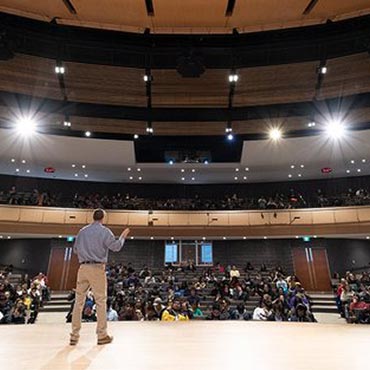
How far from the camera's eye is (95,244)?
297 centimetres

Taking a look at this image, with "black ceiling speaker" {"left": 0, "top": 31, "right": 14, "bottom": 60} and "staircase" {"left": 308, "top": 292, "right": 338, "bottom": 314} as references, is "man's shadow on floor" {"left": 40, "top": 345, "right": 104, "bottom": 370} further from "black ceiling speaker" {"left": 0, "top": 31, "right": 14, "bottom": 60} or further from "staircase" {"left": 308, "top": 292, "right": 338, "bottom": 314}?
"staircase" {"left": 308, "top": 292, "right": 338, "bottom": 314}

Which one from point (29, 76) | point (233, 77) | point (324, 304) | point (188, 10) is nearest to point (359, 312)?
point (324, 304)

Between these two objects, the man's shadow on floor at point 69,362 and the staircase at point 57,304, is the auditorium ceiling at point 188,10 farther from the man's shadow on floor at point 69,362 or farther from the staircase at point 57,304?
the staircase at point 57,304

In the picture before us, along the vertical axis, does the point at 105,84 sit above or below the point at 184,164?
above

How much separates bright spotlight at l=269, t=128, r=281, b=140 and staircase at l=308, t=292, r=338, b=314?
6616mm

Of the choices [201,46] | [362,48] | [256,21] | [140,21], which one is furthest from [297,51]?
[140,21]

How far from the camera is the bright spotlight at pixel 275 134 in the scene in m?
11.9

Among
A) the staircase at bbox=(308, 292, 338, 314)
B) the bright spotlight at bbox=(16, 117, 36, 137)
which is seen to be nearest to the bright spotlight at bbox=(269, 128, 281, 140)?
the staircase at bbox=(308, 292, 338, 314)

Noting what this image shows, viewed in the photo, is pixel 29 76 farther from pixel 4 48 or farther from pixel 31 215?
pixel 31 215

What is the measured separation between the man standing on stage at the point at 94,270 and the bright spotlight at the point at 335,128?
10186 mm

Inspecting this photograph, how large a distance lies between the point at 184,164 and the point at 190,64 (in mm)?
7378

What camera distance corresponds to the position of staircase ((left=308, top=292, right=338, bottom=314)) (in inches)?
452

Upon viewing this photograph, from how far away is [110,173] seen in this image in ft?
54.0

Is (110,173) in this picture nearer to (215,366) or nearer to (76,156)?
(76,156)
